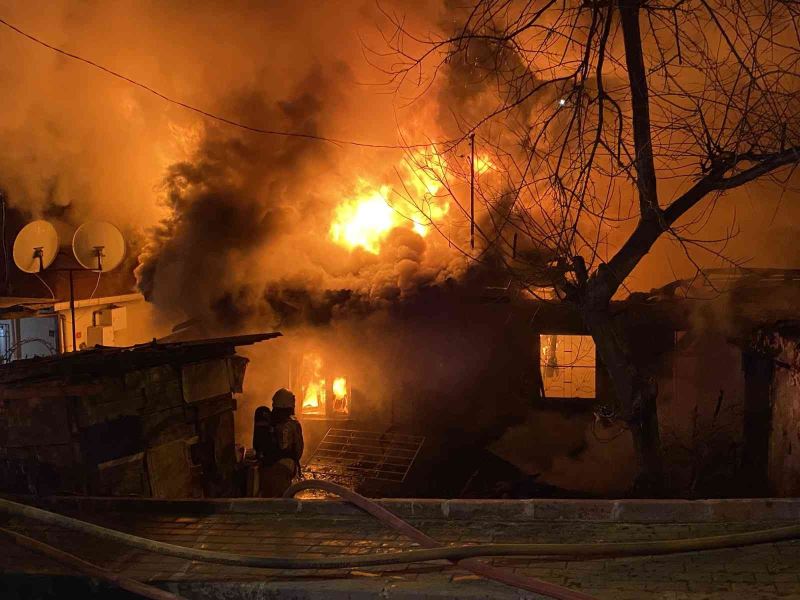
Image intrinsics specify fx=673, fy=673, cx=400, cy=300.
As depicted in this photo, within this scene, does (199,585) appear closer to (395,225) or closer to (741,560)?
(741,560)

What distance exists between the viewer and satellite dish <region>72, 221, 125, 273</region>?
1505 cm

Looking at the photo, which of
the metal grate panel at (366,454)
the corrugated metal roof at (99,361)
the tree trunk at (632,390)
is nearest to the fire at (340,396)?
the metal grate panel at (366,454)

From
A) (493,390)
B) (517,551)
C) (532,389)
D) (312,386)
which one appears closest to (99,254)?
(312,386)

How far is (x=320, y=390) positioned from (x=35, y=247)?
7.70 metres

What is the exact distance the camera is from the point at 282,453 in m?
11.3

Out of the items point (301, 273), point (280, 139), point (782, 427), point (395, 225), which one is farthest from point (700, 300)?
point (280, 139)

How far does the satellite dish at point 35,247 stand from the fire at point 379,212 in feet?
25.0

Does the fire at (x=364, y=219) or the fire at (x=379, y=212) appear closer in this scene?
the fire at (x=379, y=212)

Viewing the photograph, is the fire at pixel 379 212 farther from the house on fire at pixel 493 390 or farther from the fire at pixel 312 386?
the fire at pixel 312 386

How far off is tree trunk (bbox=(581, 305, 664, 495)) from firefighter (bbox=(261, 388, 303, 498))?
566 centimetres

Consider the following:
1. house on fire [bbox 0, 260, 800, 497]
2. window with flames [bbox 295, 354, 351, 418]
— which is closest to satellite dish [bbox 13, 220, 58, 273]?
house on fire [bbox 0, 260, 800, 497]

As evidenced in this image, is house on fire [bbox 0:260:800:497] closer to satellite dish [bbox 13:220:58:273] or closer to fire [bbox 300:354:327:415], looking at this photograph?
fire [bbox 300:354:327:415]

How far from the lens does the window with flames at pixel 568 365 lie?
16203 mm

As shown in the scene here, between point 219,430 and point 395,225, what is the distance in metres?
10.8
